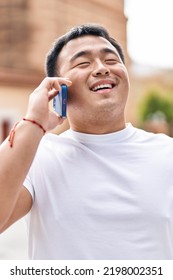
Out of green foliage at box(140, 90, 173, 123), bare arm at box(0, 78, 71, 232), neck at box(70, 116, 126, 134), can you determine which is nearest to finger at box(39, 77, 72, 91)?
bare arm at box(0, 78, 71, 232)

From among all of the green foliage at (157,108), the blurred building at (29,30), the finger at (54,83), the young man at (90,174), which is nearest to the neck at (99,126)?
the young man at (90,174)

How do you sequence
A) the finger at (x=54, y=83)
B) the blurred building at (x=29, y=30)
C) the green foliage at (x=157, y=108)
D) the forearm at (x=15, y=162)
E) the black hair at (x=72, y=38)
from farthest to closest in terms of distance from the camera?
the green foliage at (x=157, y=108) → the blurred building at (x=29, y=30) → the black hair at (x=72, y=38) → the finger at (x=54, y=83) → the forearm at (x=15, y=162)

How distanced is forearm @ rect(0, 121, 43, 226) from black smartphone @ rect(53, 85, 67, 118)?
0.12 meters

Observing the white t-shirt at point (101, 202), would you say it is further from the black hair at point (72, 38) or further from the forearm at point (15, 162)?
the black hair at point (72, 38)

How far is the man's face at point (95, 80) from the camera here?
1148 millimetres

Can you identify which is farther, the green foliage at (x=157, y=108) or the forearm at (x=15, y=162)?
the green foliage at (x=157, y=108)

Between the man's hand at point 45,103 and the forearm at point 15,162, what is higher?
the man's hand at point 45,103

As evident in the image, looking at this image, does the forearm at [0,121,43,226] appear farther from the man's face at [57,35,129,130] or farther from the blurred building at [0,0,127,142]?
the blurred building at [0,0,127,142]

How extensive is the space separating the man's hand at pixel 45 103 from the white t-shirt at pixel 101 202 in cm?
7

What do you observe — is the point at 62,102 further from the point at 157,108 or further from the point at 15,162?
the point at 157,108

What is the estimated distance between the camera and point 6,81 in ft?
32.5

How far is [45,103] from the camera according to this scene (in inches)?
43.2

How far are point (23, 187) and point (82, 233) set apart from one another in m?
0.16
